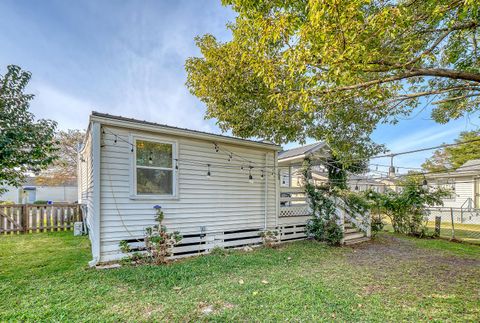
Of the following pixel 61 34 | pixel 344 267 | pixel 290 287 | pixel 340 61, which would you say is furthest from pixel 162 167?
pixel 61 34

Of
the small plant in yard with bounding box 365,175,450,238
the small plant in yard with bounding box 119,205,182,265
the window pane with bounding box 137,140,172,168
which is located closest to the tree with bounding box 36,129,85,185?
the window pane with bounding box 137,140,172,168

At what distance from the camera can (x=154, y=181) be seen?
550 centimetres

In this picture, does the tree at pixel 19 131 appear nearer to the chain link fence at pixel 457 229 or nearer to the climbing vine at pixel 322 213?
the climbing vine at pixel 322 213

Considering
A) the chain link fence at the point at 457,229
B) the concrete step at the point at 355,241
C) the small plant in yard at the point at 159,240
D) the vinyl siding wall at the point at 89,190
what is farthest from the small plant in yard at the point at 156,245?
the chain link fence at the point at 457,229

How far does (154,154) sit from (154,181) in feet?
2.14

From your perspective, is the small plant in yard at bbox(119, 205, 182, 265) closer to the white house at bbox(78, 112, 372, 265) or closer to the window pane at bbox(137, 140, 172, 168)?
the white house at bbox(78, 112, 372, 265)

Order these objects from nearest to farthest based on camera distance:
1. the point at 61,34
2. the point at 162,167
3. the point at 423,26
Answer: the point at 423,26, the point at 162,167, the point at 61,34

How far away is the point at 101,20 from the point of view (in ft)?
22.6

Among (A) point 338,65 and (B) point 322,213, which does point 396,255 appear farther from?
(A) point 338,65

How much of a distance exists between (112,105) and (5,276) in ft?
32.1

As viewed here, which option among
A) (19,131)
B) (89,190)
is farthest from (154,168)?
(19,131)

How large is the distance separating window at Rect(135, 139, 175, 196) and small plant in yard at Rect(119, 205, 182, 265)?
476mm

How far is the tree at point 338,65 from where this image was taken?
9.43 ft

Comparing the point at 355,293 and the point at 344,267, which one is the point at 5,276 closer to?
the point at 355,293
